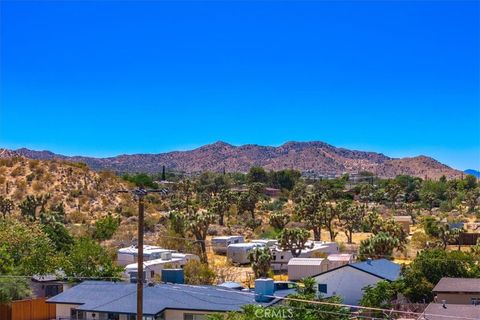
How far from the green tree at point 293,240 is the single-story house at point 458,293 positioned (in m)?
24.0

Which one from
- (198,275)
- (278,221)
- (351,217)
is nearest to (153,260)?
(198,275)

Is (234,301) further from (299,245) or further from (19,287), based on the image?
(299,245)

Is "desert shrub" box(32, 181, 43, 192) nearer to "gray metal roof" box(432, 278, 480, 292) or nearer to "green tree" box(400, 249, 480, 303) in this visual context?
"green tree" box(400, 249, 480, 303)

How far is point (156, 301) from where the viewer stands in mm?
31547

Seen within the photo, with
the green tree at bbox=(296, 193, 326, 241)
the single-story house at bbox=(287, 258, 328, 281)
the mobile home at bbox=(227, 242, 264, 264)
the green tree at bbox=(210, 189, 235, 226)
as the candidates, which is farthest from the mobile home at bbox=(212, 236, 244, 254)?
the green tree at bbox=(210, 189, 235, 226)

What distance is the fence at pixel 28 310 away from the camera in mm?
36062

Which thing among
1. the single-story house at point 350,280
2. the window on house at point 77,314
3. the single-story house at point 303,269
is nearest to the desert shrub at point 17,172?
the single-story house at point 303,269

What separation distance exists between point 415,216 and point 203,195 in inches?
1394

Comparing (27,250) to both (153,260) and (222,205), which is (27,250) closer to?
(153,260)

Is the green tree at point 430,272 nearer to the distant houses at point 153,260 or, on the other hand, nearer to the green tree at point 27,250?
the distant houses at point 153,260

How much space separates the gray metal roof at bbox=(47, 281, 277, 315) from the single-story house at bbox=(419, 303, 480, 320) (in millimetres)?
7266

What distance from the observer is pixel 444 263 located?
41.8 m

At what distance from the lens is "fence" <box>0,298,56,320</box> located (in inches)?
1420

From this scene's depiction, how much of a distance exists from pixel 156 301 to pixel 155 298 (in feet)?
1.74
